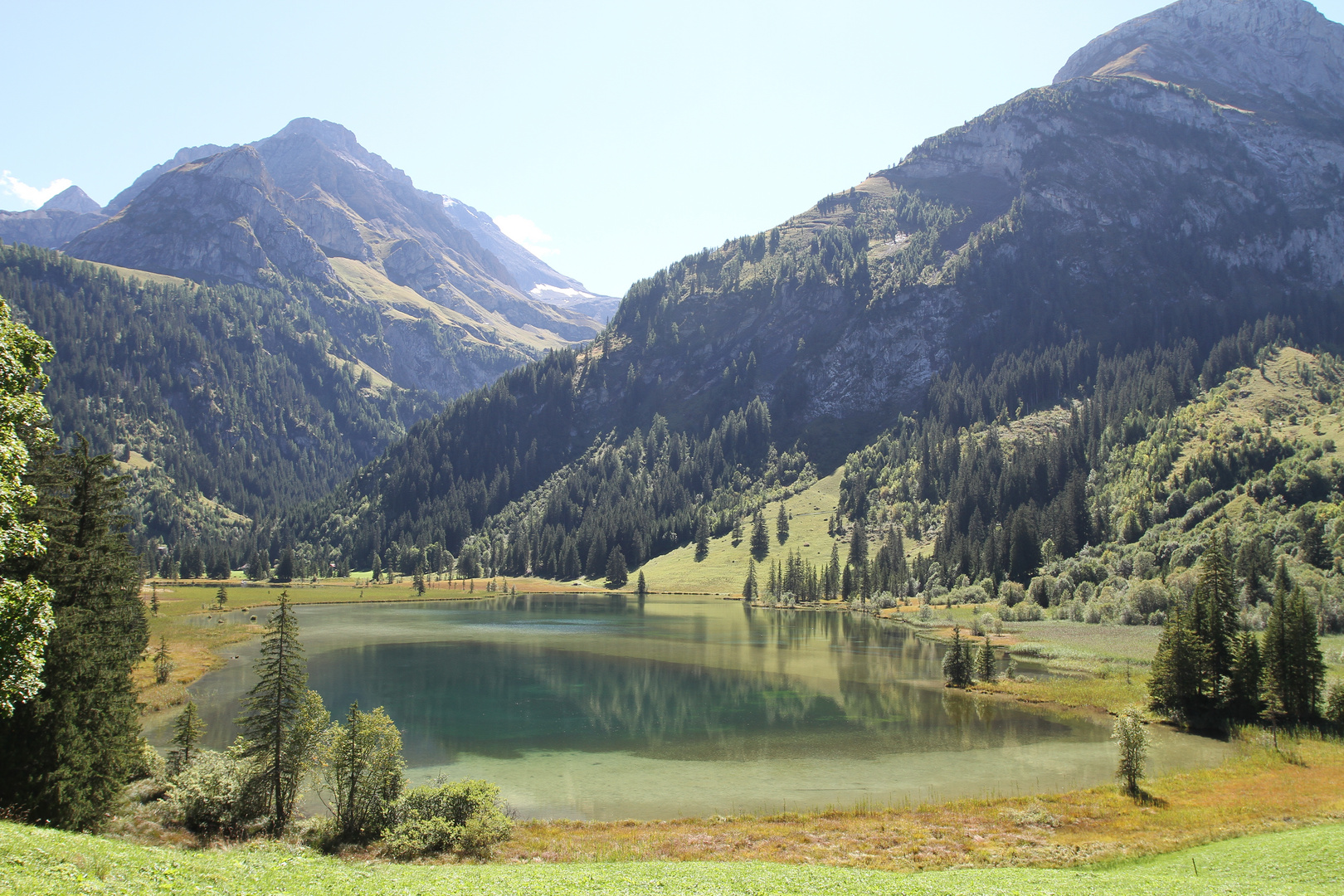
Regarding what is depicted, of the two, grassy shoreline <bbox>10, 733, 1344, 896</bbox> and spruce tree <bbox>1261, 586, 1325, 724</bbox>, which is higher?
spruce tree <bbox>1261, 586, 1325, 724</bbox>

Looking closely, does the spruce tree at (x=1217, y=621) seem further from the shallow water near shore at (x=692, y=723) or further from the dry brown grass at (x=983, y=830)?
the dry brown grass at (x=983, y=830)

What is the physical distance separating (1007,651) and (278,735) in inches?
3683

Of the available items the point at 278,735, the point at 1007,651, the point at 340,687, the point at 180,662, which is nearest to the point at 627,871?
the point at 278,735

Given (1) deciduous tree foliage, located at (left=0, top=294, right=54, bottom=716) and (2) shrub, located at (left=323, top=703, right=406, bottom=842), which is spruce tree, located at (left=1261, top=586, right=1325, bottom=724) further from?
(1) deciduous tree foliage, located at (left=0, top=294, right=54, bottom=716)

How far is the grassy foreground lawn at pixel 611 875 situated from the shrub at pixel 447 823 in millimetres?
3514

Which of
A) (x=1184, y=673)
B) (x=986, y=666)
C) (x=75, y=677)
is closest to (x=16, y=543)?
(x=75, y=677)

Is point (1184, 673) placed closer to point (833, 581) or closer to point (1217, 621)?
point (1217, 621)

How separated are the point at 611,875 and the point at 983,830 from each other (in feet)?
67.9

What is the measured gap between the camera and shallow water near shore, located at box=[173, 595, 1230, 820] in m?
46.0

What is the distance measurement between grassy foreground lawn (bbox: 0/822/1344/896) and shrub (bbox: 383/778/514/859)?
3514 mm

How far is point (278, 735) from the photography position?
36.9 m

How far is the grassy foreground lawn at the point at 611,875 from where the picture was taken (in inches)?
693

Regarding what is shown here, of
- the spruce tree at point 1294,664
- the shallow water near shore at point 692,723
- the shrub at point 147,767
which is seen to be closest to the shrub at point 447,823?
the shallow water near shore at point 692,723

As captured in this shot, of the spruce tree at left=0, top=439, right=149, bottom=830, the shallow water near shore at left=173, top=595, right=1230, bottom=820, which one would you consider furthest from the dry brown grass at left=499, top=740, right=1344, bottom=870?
the spruce tree at left=0, top=439, right=149, bottom=830
